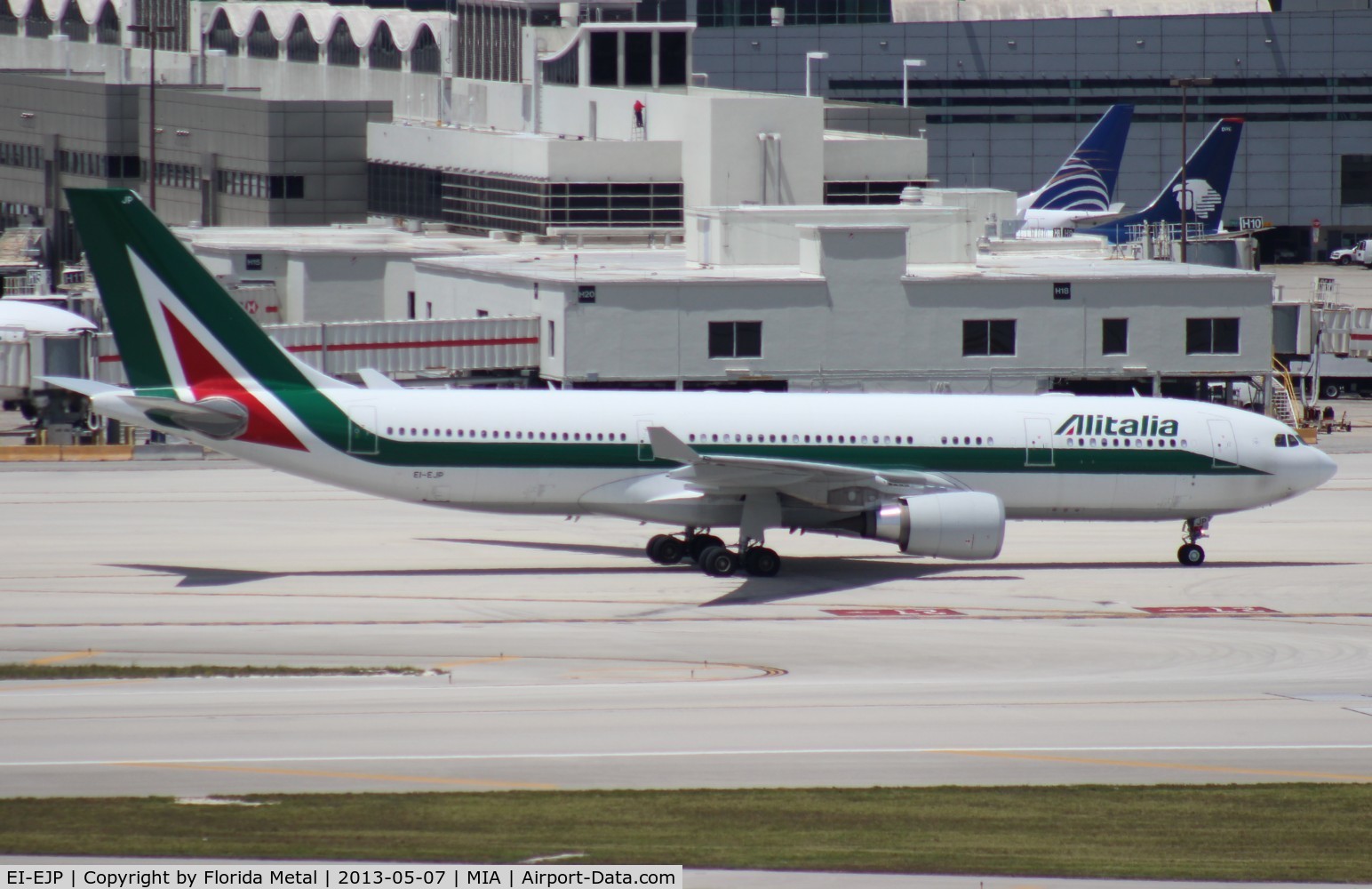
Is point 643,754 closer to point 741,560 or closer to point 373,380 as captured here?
point 741,560

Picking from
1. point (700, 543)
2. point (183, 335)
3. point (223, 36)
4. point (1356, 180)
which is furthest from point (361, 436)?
point (1356, 180)

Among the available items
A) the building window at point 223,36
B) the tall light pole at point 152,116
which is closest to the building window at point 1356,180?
the building window at point 223,36

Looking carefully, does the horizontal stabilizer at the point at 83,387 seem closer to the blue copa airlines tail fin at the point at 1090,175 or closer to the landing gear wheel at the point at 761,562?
the landing gear wheel at the point at 761,562

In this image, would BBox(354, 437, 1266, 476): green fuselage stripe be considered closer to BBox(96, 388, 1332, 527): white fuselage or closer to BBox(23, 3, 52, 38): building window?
BBox(96, 388, 1332, 527): white fuselage

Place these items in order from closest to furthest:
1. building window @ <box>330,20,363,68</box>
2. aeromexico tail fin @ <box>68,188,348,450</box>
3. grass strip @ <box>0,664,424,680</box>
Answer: grass strip @ <box>0,664,424,680</box> → aeromexico tail fin @ <box>68,188,348,450</box> → building window @ <box>330,20,363,68</box>

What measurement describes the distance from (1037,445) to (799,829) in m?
20.0

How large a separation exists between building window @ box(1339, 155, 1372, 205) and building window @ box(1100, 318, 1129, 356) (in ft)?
266

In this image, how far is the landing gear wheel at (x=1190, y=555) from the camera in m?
38.9

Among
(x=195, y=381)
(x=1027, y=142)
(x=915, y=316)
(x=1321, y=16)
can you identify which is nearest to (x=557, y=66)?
(x=915, y=316)

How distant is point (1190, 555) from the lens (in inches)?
1532

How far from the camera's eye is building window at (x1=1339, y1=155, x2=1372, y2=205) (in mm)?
130750

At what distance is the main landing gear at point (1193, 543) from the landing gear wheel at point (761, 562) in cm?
890

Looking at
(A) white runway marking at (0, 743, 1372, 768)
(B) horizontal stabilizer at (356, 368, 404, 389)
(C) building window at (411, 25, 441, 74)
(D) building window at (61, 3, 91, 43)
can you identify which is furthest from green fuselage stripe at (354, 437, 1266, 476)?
(D) building window at (61, 3, 91, 43)

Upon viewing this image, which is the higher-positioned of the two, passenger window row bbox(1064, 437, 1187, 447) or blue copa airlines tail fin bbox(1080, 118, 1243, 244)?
blue copa airlines tail fin bbox(1080, 118, 1243, 244)
